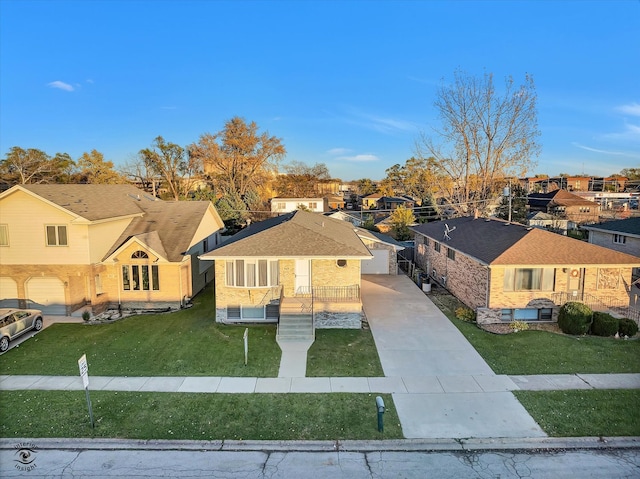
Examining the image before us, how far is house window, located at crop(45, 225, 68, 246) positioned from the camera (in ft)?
62.2

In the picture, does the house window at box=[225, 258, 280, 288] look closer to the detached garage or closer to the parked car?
the parked car

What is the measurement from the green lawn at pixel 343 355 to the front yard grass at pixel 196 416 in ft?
5.12

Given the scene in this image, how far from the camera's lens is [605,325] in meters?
15.5

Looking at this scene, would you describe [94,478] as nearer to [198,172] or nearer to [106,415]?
[106,415]

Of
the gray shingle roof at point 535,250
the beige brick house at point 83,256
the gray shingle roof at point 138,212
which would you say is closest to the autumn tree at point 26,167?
the gray shingle roof at point 138,212

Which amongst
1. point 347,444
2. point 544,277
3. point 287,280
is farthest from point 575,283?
point 347,444

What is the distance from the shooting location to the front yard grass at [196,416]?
31.3ft

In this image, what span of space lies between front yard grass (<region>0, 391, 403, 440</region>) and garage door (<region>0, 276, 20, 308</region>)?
33.1 ft

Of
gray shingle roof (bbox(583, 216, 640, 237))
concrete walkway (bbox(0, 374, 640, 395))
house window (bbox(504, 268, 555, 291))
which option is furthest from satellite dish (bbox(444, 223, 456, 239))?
gray shingle roof (bbox(583, 216, 640, 237))

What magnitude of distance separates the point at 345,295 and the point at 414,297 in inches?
240

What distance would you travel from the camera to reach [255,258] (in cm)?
1694

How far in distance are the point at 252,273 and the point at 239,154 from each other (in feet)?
144

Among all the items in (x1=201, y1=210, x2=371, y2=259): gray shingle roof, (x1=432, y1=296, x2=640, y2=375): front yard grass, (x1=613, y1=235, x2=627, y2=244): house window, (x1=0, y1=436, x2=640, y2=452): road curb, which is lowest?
(x1=0, y1=436, x2=640, y2=452): road curb

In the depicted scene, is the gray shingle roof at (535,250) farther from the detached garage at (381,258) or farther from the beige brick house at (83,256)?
the beige brick house at (83,256)
